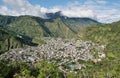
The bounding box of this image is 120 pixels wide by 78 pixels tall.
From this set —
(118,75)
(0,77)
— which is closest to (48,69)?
(0,77)

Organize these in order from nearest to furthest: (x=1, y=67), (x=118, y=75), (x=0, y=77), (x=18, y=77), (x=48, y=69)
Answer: (x=0, y=77), (x=18, y=77), (x=1, y=67), (x=48, y=69), (x=118, y=75)

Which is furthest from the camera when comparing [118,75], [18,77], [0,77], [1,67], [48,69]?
[118,75]

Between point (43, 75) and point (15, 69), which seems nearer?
point (43, 75)

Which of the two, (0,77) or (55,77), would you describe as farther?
(55,77)

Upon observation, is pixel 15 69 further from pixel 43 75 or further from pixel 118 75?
pixel 118 75

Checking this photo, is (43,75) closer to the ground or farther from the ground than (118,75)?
farther from the ground

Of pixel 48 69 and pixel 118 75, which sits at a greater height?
pixel 48 69

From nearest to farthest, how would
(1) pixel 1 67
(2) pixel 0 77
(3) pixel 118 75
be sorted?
(2) pixel 0 77
(1) pixel 1 67
(3) pixel 118 75

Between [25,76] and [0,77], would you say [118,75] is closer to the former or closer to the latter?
[25,76]

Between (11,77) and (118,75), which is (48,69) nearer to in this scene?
(11,77)
